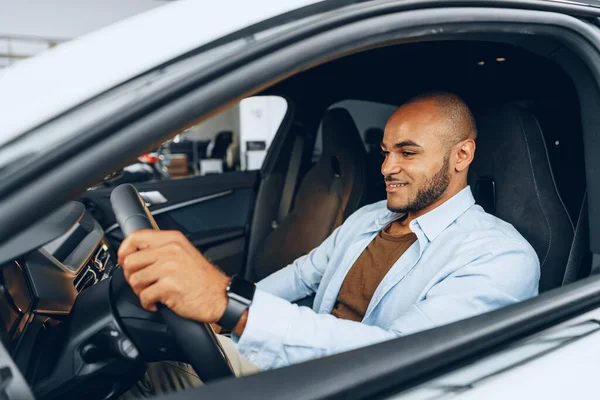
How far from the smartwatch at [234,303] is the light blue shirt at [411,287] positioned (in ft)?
0.06

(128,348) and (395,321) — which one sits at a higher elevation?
(128,348)

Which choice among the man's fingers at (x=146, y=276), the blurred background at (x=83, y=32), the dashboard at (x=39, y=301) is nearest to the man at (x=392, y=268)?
the man's fingers at (x=146, y=276)

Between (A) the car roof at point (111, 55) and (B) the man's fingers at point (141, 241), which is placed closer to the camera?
(A) the car roof at point (111, 55)

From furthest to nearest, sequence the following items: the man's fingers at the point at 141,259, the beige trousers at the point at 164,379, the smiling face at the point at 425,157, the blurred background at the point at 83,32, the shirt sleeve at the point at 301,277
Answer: the blurred background at the point at 83,32
the shirt sleeve at the point at 301,277
the smiling face at the point at 425,157
the beige trousers at the point at 164,379
the man's fingers at the point at 141,259

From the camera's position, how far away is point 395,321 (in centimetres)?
96

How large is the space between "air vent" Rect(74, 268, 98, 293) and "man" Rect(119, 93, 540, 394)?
1.65 feet

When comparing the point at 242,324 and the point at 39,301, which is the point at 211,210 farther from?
the point at 242,324

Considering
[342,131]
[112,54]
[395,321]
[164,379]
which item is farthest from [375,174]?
[112,54]

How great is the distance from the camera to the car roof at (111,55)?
53cm

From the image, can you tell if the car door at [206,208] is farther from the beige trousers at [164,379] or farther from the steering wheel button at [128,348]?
the steering wheel button at [128,348]

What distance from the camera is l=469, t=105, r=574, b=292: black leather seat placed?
1138 millimetres

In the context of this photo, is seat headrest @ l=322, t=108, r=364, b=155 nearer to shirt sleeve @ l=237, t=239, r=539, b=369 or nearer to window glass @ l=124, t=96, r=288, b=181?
shirt sleeve @ l=237, t=239, r=539, b=369

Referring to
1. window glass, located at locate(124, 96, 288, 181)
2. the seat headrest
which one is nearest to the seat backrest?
the seat headrest

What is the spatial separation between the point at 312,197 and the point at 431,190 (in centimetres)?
96
